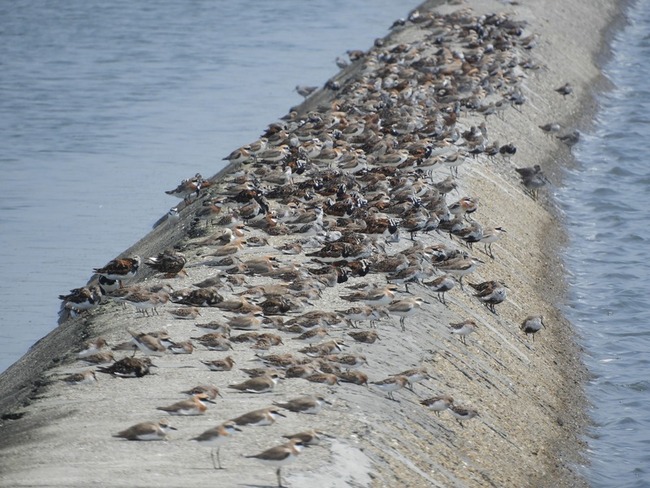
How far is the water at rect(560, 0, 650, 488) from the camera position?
860 inches

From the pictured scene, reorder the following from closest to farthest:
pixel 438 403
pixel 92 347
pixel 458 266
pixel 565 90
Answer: pixel 438 403 < pixel 92 347 < pixel 458 266 < pixel 565 90

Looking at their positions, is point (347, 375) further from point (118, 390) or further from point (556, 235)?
point (556, 235)

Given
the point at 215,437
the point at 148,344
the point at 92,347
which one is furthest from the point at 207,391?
the point at 92,347

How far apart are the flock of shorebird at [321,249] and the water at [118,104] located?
5.08 m

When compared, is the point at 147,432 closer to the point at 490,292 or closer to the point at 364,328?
the point at 364,328

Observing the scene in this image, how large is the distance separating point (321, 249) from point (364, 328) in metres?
3.84

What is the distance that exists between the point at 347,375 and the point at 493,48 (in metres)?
34.2

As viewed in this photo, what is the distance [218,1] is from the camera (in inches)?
3282

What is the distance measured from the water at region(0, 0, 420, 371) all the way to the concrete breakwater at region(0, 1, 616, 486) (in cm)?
412

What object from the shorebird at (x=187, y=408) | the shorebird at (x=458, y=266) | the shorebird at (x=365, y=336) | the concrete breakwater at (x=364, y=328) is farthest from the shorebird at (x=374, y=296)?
the shorebird at (x=187, y=408)

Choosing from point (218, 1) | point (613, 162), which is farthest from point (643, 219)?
point (218, 1)

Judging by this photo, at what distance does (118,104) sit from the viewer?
178 ft

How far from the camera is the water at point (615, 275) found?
21844mm

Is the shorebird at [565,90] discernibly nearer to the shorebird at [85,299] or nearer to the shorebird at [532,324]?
the shorebird at [532,324]
